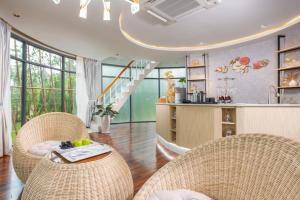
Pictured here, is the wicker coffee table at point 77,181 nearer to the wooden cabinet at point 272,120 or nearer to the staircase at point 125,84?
the wooden cabinet at point 272,120

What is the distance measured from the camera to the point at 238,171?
1.12 metres

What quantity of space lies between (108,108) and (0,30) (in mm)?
3524

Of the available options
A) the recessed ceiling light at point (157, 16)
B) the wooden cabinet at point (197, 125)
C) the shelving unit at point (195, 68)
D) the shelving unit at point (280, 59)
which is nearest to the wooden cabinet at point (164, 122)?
the wooden cabinet at point (197, 125)

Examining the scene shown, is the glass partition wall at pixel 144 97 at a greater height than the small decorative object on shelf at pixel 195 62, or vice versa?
the small decorative object on shelf at pixel 195 62

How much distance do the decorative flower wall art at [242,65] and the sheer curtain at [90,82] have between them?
4614 mm

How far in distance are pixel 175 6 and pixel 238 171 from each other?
2822 millimetres

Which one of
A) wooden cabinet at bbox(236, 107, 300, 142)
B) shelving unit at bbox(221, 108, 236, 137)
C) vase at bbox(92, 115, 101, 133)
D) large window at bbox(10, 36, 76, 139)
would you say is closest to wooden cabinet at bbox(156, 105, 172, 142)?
shelving unit at bbox(221, 108, 236, 137)

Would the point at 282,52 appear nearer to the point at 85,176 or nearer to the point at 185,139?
the point at 185,139

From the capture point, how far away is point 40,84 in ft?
17.3

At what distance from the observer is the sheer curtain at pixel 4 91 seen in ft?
11.7

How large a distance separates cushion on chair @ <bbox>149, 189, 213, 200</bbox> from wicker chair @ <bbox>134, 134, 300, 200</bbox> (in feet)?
0.20

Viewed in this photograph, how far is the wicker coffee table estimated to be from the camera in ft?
4.60

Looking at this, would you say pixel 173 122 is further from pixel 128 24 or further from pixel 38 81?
pixel 38 81

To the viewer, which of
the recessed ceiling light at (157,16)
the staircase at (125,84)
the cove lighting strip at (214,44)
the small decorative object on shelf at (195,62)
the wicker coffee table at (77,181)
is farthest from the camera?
the staircase at (125,84)
